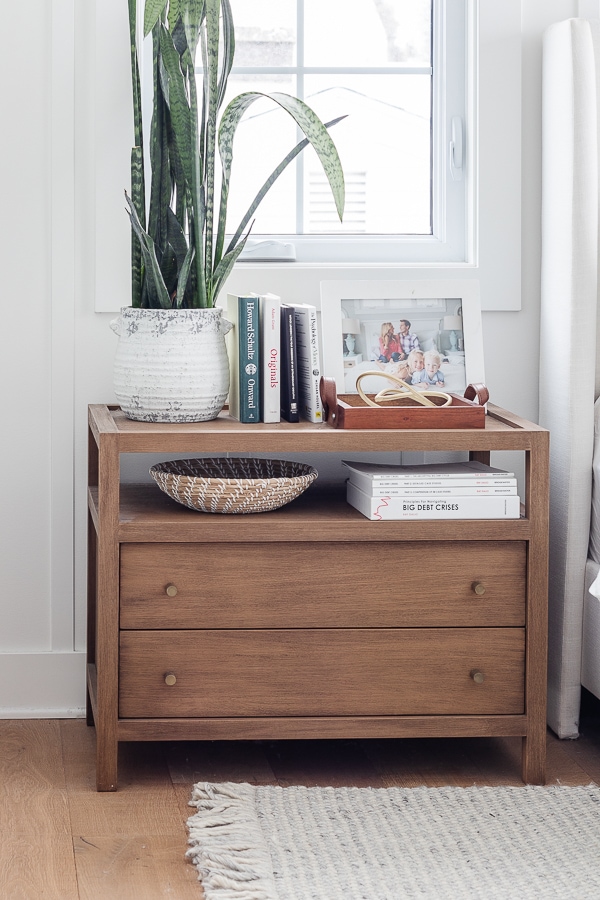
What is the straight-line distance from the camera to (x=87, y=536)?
7.11ft

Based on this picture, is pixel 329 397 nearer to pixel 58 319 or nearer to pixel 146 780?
pixel 58 319

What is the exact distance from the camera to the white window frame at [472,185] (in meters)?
2.09

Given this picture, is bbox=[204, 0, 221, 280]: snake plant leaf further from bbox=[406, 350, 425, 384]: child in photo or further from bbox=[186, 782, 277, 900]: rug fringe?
bbox=[186, 782, 277, 900]: rug fringe

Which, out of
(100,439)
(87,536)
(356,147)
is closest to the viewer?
(100,439)

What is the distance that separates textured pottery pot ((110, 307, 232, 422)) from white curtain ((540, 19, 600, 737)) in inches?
26.8

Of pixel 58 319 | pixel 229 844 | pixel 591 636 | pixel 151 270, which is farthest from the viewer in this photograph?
pixel 58 319

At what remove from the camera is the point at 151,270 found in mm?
1869

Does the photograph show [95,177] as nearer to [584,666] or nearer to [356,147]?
[356,147]

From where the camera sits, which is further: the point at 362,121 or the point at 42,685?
the point at 362,121

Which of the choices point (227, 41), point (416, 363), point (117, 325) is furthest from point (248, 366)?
point (227, 41)

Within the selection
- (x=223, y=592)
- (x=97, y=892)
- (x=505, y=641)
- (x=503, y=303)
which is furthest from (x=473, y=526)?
(x=97, y=892)

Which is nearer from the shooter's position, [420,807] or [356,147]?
[420,807]

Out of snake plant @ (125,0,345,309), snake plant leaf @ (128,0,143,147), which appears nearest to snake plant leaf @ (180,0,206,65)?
snake plant @ (125,0,345,309)

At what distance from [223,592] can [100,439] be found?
1.08 feet
